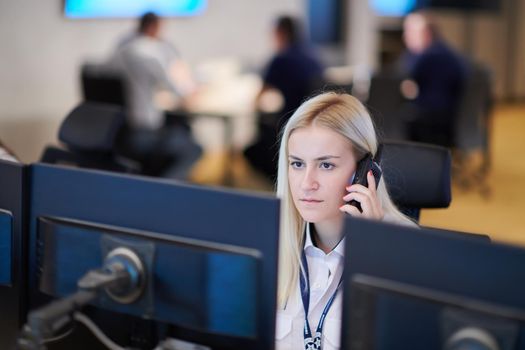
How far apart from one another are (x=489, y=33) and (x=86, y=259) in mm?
10343

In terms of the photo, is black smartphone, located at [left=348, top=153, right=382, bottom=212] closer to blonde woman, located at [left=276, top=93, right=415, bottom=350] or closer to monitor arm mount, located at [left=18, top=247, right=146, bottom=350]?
blonde woman, located at [left=276, top=93, right=415, bottom=350]

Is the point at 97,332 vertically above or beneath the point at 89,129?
beneath

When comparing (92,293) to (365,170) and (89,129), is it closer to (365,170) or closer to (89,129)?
(365,170)

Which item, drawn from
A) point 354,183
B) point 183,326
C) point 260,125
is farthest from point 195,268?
point 260,125

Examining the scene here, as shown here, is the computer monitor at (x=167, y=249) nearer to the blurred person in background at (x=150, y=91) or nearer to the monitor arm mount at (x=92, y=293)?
the monitor arm mount at (x=92, y=293)

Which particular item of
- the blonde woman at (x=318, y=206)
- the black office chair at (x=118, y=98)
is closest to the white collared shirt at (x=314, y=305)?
the blonde woman at (x=318, y=206)

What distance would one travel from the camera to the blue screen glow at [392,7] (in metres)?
9.41

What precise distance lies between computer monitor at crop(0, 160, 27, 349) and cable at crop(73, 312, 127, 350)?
0.17 metres

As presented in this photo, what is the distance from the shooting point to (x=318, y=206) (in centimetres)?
175

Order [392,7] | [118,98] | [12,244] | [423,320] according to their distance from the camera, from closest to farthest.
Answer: [423,320]
[12,244]
[118,98]
[392,7]

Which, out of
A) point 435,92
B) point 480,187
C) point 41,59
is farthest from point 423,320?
point 480,187

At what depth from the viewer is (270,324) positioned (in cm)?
129

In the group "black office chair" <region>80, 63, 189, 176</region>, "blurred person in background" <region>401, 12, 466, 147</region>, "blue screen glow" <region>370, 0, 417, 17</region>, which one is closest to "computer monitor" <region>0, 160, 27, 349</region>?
"black office chair" <region>80, 63, 189, 176</region>

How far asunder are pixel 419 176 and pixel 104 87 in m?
3.41
